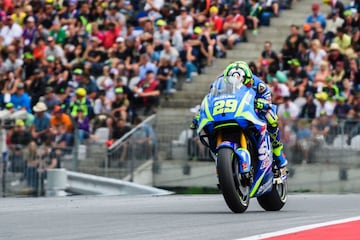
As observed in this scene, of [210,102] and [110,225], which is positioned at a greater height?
[210,102]

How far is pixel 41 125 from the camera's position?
21.0 meters

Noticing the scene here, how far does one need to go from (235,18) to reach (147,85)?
91.6 inches

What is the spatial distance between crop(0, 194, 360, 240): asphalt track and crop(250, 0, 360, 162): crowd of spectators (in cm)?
402

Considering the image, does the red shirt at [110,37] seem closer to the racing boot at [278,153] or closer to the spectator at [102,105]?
the spectator at [102,105]

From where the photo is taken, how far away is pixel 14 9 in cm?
2827

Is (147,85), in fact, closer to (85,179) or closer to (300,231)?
(85,179)

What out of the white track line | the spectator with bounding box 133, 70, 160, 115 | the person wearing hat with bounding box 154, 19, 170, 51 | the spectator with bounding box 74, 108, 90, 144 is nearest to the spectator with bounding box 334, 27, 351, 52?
the spectator with bounding box 133, 70, 160, 115

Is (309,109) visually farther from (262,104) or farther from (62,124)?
(262,104)

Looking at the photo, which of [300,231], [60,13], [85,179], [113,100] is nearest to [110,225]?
[300,231]

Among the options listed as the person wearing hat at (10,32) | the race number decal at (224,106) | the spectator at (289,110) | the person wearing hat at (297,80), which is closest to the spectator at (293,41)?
the person wearing hat at (297,80)

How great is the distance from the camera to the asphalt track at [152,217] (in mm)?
9352

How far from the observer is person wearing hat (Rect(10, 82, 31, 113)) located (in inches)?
941

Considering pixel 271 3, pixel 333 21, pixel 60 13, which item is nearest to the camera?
pixel 333 21

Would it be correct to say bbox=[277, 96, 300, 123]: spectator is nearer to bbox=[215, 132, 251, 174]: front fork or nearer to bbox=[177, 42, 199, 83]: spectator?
bbox=[177, 42, 199, 83]: spectator
